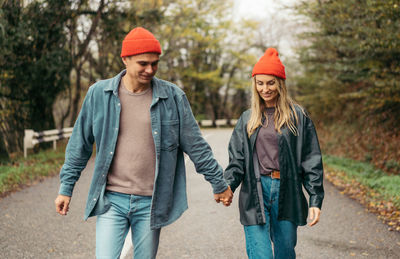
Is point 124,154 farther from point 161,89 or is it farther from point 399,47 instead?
point 399,47

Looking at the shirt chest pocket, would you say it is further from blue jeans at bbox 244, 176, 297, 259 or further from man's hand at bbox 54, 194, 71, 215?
blue jeans at bbox 244, 176, 297, 259

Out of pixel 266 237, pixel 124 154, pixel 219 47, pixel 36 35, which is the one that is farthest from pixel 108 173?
pixel 219 47

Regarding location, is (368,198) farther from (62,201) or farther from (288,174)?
(62,201)

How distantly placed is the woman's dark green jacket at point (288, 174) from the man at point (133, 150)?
2.09 feet

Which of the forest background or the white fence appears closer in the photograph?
the forest background

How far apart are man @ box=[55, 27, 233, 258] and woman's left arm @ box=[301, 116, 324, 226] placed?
1.01m

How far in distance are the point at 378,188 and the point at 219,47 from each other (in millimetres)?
31123

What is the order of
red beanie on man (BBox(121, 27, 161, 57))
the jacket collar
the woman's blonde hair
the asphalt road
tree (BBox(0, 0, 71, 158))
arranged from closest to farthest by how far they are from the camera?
red beanie on man (BBox(121, 27, 161, 57)) < the jacket collar < the woman's blonde hair < the asphalt road < tree (BBox(0, 0, 71, 158))

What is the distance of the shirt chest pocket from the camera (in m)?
2.96

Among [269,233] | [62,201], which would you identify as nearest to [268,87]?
[269,233]

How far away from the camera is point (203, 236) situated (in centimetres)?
579

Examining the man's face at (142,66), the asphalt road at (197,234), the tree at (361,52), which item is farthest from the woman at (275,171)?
the tree at (361,52)

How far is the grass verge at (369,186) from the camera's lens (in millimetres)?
7495

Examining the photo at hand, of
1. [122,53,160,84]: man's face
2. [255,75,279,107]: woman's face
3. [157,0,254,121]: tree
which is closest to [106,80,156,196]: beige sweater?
[122,53,160,84]: man's face
